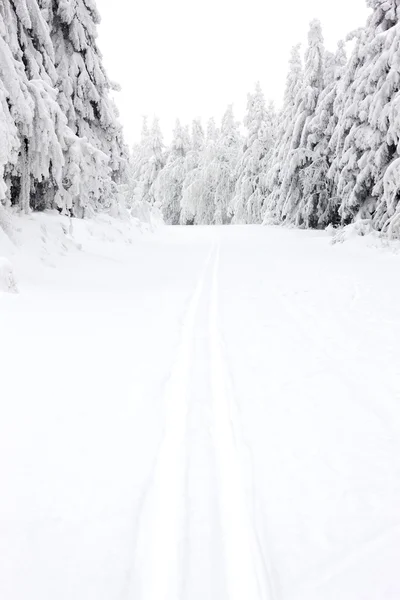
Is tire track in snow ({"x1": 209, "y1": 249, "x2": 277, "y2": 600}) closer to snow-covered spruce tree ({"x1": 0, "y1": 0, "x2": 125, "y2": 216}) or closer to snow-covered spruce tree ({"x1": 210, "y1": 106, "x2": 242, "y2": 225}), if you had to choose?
snow-covered spruce tree ({"x1": 0, "y1": 0, "x2": 125, "y2": 216})

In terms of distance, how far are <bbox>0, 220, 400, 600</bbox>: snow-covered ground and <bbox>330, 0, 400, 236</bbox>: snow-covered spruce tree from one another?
10.5 m

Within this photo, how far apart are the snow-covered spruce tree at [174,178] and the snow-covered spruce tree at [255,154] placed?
37.8 ft

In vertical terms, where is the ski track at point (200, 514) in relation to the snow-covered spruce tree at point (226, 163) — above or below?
below

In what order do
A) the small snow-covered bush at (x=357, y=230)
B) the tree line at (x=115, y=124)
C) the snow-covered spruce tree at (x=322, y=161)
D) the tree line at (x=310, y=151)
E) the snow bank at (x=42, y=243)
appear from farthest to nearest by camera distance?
the snow-covered spruce tree at (x=322, y=161)
the small snow-covered bush at (x=357, y=230)
the tree line at (x=310, y=151)
the tree line at (x=115, y=124)
the snow bank at (x=42, y=243)

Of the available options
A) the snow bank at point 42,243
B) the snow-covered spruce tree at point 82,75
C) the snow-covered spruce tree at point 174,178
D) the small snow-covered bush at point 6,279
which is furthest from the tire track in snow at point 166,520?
the snow-covered spruce tree at point 174,178

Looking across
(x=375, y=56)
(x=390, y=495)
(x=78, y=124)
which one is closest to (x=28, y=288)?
(x=390, y=495)

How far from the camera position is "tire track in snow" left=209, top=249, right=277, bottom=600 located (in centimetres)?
193

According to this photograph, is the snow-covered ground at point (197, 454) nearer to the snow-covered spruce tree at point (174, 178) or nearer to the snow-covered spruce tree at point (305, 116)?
the snow-covered spruce tree at point (305, 116)

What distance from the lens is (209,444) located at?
3.06m

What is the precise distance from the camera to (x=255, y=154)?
134 ft

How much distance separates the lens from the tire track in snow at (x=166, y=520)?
1.94 m

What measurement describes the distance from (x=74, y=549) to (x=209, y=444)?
118cm

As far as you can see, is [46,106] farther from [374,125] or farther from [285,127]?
[285,127]

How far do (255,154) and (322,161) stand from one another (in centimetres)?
1662
